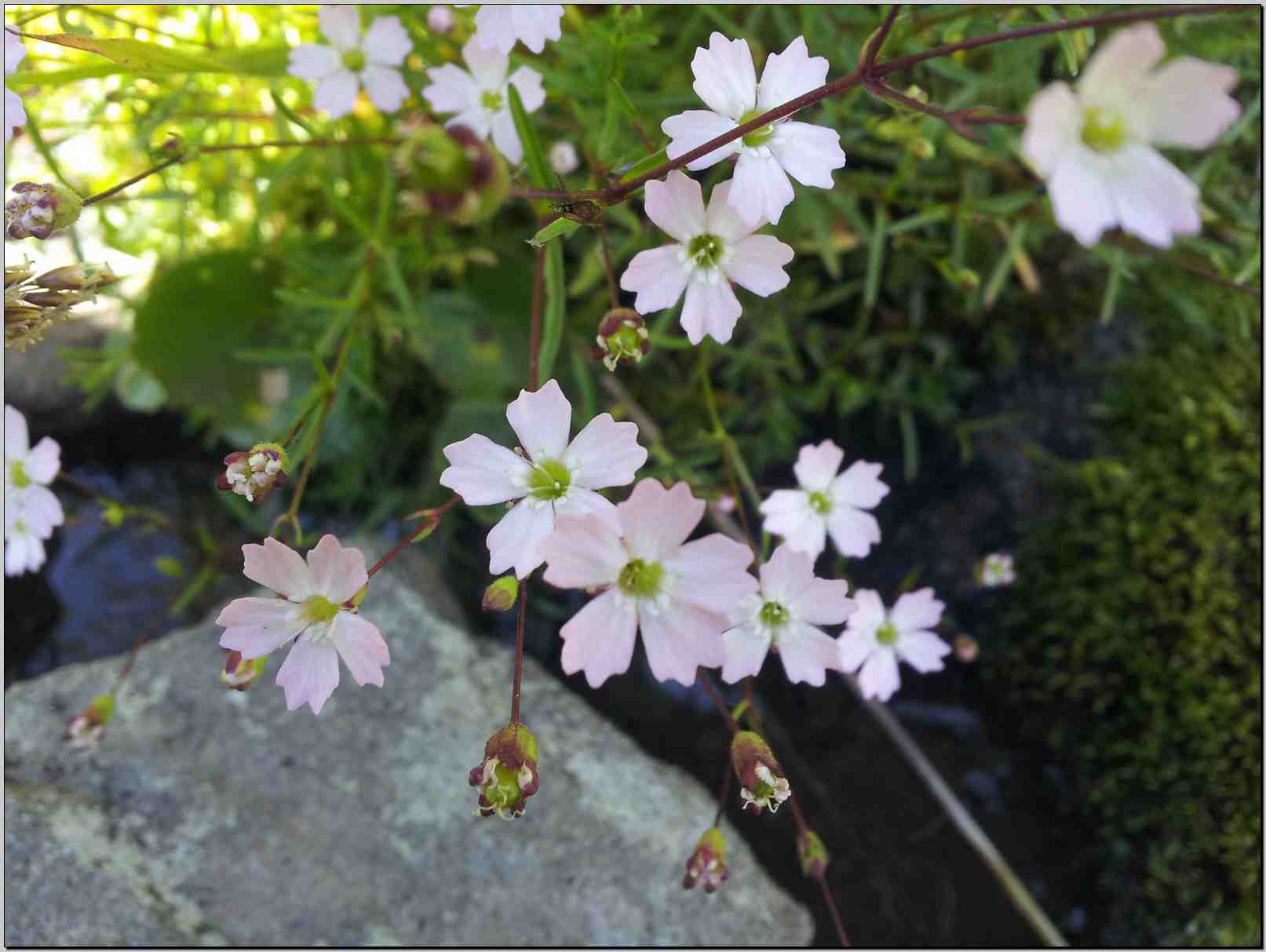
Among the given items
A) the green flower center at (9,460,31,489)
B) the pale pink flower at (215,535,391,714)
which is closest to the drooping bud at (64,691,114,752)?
the green flower center at (9,460,31,489)

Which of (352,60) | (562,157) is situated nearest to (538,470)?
(562,157)

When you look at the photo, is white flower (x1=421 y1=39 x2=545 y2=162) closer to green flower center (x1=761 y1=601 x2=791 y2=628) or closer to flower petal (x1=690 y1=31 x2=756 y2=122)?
flower petal (x1=690 y1=31 x2=756 y2=122)

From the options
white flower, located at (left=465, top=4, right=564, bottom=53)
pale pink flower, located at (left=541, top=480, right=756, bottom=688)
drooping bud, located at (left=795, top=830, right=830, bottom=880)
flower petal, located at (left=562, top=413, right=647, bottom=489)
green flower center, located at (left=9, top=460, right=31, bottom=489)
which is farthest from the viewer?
green flower center, located at (left=9, top=460, right=31, bottom=489)

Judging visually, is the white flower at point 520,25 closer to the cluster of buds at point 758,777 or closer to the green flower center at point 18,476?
the cluster of buds at point 758,777

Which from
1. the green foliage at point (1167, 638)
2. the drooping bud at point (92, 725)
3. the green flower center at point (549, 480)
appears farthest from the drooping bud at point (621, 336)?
the green foliage at point (1167, 638)

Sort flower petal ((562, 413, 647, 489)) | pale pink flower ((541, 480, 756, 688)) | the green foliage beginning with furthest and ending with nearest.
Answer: the green foliage
flower petal ((562, 413, 647, 489))
pale pink flower ((541, 480, 756, 688))

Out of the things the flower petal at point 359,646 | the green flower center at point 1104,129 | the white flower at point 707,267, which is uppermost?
the green flower center at point 1104,129
